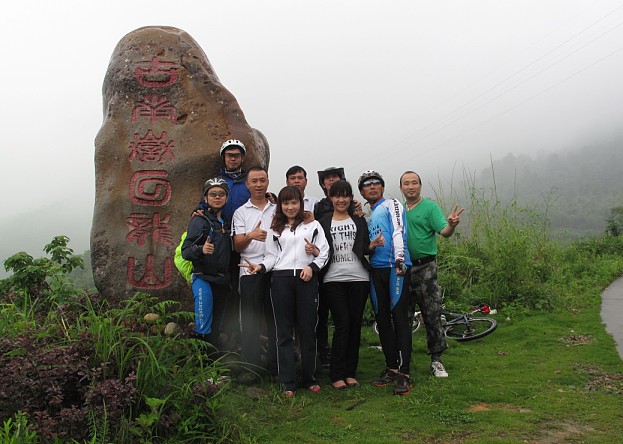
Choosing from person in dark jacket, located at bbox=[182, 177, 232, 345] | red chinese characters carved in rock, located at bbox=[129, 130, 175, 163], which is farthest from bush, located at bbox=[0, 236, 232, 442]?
red chinese characters carved in rock, located at bbox=[129, 130, 175, 163]

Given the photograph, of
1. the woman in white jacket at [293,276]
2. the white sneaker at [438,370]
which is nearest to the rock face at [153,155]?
the woman in white jacket at [293,276]

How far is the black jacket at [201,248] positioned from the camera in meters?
3.62

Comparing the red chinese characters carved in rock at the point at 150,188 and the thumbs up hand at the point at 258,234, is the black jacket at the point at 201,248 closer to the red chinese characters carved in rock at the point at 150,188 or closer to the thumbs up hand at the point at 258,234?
the thumbs up hand at the point at 258,234

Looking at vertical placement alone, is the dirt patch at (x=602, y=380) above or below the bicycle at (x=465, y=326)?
below

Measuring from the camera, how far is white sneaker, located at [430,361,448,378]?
4.00 m

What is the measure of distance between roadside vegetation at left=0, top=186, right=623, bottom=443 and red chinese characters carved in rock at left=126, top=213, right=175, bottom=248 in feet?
2.08

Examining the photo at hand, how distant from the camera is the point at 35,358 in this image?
8.90ft

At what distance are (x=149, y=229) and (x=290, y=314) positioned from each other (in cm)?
186

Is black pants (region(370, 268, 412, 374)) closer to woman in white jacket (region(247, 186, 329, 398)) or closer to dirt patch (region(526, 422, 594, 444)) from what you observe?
woman in white jacket (region(247, 186, 329, 398))

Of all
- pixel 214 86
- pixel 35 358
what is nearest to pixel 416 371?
pixel 35 358

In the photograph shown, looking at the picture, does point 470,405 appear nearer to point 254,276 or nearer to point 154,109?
point 254,276

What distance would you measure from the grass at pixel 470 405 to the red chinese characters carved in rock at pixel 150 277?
1427 millimetres

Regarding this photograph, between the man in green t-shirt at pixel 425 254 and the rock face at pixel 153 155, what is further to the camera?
the rock face at pixel 153 155

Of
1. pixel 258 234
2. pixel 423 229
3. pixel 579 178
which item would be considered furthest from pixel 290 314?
pixel 579 178
